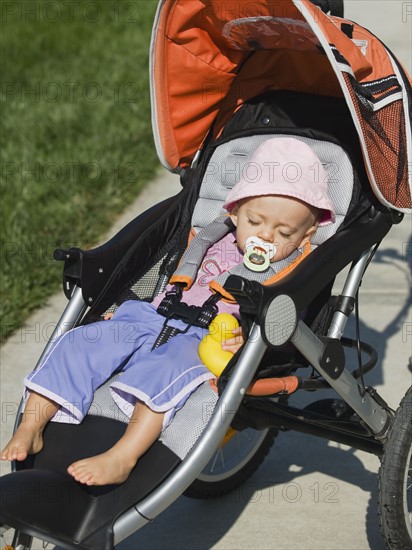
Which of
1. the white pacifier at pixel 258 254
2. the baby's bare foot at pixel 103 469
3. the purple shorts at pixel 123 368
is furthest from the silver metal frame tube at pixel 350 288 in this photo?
the baby's bare foot at pixel 103 469

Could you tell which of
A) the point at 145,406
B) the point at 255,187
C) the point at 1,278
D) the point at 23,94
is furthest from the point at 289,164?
the point at 23,94

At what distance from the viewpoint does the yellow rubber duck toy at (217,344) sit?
10.1 ft

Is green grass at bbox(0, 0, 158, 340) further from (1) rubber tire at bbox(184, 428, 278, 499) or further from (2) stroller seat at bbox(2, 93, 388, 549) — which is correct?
(2) stroller seat at bbox(2, 93, 388, 549)

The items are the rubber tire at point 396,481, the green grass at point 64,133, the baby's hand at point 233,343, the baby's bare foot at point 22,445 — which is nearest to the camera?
the baby's bare foot at point 22,445

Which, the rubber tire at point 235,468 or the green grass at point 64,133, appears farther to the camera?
the green grass at point 64,133

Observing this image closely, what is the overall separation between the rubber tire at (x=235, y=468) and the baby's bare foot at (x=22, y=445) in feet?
2.93

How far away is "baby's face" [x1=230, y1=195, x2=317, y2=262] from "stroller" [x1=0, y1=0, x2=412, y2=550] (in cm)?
11

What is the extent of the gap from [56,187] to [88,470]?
12.3 feet

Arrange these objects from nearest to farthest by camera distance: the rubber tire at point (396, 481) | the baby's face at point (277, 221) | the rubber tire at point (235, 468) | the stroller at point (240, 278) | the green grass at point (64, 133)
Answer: the stroller at point (240, 278) → the rubber tire at point (396, 481) → the baby's face at point (277, 221) → the rubber tire at point (235, 468) → the green grass at point (64, 133)

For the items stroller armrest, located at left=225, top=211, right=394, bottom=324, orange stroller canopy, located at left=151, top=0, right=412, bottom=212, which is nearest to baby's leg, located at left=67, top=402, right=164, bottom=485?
stroller armrest, located at left=225, top=211, right=394, bottom=324

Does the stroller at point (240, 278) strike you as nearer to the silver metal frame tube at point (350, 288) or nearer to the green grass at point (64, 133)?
the silver metal frame tube at point (350, 288)

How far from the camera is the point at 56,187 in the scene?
6.40m

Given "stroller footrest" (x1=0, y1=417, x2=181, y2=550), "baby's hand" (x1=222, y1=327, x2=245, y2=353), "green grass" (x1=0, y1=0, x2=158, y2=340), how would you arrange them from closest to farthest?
"stroller footrest" (x1=0, y1=417, x2=181, y2=550) → "baby's hand" (x1=222, y1=327, x2=245, y2=353) → "green grass" (x1=0, y1=0, x2=158, y2=340)

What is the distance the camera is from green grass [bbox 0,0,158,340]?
5.71 meters
